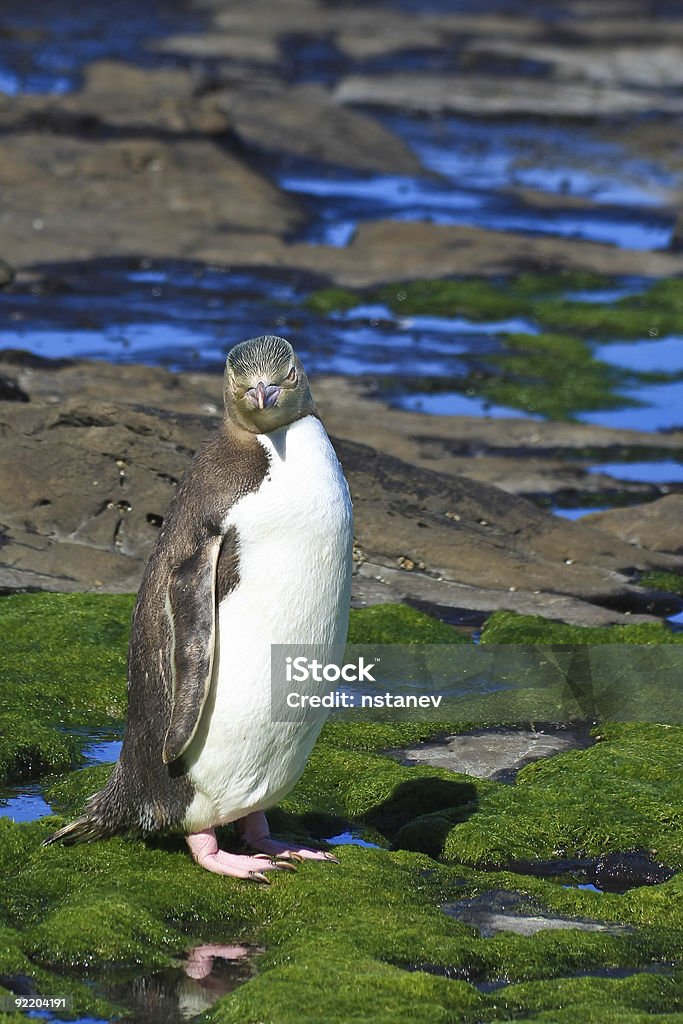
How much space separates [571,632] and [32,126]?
63.5 ft

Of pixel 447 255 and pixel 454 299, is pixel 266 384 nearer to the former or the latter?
pixel 454 299

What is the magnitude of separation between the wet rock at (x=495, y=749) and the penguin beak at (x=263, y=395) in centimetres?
290

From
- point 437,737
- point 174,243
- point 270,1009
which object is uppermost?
point 270,1009

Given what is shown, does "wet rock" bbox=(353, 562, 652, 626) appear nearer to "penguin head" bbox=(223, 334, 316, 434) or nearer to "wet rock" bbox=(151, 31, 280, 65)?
"penguin head" bbox=(223, 334, 316, 434)

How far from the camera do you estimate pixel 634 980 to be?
6.67 meters

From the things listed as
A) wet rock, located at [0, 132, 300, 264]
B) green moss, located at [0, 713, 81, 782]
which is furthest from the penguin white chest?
wet rock, located at [0, 132, 300, 264]

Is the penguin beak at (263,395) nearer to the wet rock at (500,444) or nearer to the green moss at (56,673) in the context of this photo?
the green moss at (56,673)

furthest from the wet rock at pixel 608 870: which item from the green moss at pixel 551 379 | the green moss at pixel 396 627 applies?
the green moss at pixel 551 379

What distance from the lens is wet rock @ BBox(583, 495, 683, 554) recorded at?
14.0 metres

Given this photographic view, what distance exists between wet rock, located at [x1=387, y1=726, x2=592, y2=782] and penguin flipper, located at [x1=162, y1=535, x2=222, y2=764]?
2.46m

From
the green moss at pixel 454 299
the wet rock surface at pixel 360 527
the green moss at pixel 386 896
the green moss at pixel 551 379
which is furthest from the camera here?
the green moss at pixel 454 299

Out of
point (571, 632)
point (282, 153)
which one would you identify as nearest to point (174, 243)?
point (282, 153)

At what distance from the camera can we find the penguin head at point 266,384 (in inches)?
290

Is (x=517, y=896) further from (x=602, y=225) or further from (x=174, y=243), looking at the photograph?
(x=602, y=225)
